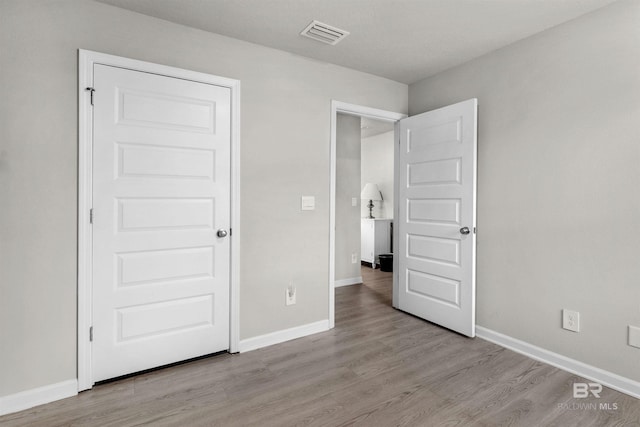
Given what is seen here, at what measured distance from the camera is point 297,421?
1.79 meters

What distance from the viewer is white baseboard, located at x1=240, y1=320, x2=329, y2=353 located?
2.64m

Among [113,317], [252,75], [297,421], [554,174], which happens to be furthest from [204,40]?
[554,174]

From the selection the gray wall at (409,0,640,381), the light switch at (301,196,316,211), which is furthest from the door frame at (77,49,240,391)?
the gray wall at (409,0,640,381)

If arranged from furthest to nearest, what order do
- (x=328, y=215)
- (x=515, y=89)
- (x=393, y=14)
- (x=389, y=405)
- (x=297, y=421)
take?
(x=328, y=215)
(x=515, y=89)
(x=393, y=14)
(x=389, y=405)
(x=297, y=421)

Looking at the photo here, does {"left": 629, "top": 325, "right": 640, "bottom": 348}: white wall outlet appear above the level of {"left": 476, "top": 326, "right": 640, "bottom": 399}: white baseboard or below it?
above

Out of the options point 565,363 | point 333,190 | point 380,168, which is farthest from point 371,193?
point 565,363

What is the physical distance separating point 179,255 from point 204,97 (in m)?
1.18

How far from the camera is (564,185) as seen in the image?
2350 mm

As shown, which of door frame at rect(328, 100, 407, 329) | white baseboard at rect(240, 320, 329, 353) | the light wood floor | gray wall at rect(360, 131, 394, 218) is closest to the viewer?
the light wood floor

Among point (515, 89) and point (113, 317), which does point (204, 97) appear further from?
point (515, 89)

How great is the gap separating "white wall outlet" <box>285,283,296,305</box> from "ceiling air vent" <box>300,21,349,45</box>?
2.03 m

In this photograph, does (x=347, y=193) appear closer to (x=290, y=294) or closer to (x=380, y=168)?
(x=380, y=168)

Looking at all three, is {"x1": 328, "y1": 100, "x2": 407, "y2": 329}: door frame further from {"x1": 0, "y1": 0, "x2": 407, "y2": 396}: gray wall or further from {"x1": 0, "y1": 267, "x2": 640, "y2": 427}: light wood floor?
{"x1": 0, "y1": 267, "x2": 640, "y2": 427}: light wood floor

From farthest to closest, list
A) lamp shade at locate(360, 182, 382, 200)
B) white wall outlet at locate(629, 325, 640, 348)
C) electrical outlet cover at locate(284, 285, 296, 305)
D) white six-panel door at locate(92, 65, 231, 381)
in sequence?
1. lamp shade at locate(360, 182, 382, 200)
2. electrical outlet cover at locate(284, 285, 296, 305)
3. white six-panel door at locate(92, 65, 231, 381)
4. white wall outlet at locate(629, 325, 640, 348)
